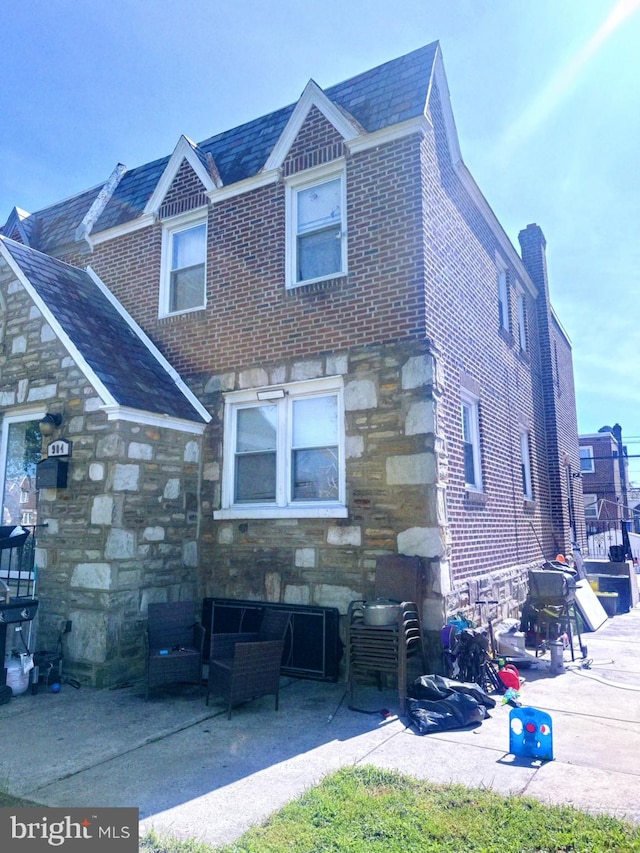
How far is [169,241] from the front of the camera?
9.74 m

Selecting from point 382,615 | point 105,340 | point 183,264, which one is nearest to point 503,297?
point 183,264

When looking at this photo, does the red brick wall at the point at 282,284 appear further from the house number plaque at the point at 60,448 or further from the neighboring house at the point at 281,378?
the house number plaque at the point at 60,448

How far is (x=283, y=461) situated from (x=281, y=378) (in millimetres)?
1136

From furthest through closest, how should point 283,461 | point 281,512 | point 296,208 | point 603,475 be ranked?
1. point 603,475
2. point 296,208
3. point 283,461
4. point 281,512

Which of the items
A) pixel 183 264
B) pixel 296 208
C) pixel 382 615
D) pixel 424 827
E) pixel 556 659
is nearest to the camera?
pixel 424 827

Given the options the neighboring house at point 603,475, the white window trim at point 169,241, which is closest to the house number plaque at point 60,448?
the white window trim at point 169,241

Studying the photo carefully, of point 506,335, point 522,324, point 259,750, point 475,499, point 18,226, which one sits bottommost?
point 259,750

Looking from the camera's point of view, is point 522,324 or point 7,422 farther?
point 522,324

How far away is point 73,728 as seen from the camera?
5414mm

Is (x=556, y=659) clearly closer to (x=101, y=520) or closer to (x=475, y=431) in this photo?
(x=475, y=431)

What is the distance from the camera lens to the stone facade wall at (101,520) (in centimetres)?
689

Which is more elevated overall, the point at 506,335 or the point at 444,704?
the point at 506,335

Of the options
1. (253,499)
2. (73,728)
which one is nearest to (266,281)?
(253,499)

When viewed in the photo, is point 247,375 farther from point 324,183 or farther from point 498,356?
point 498,356
